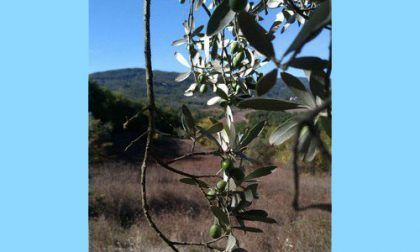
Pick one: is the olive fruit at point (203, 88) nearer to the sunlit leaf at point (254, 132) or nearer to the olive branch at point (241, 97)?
the olive branch at point (241, 97)

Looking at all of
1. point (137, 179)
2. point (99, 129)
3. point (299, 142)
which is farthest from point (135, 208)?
point (299, 142)

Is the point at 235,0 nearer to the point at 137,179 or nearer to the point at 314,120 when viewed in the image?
the point at 314,120

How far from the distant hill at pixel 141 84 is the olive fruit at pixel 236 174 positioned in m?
0.55

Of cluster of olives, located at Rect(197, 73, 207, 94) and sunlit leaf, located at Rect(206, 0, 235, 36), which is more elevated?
sunlit leaf, located at Rect(206, 0, 235, 36)

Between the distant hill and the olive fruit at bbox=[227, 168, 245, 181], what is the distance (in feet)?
1.79

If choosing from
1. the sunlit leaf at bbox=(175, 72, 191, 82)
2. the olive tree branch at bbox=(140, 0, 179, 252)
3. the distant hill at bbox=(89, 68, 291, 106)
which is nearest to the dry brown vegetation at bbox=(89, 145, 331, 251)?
the distant hill at bbox=(89, 68, 291, 106)

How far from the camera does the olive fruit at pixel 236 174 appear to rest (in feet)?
2.10

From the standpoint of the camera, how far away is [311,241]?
1730 millimetres

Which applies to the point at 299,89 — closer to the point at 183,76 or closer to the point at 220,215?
the point at 220,215

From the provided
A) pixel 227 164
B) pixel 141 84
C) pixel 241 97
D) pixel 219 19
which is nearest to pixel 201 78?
pixel 241 97

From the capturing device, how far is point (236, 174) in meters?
0.64

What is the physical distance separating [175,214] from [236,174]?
68.6 inches

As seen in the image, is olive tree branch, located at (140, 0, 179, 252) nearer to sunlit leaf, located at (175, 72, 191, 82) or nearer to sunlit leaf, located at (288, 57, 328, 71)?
sunlit leaf, located at (175, 72, 191, 82)

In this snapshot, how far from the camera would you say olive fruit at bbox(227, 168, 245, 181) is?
640 mm
